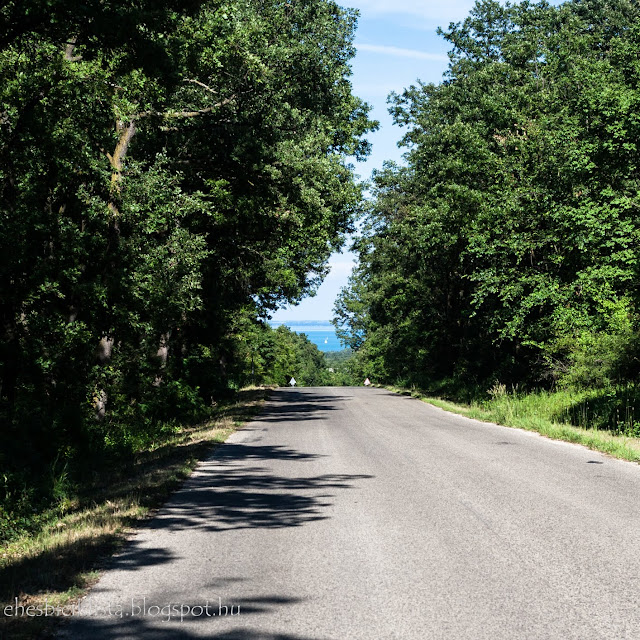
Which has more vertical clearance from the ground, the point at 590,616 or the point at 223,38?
the point at 223,38

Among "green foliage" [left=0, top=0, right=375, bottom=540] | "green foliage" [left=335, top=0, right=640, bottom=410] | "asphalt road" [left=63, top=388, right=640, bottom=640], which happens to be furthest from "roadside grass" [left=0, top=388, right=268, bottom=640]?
"green foliage" [left=335, top=0, right=640, bottom=410]

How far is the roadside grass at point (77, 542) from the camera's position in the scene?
15.9 ft

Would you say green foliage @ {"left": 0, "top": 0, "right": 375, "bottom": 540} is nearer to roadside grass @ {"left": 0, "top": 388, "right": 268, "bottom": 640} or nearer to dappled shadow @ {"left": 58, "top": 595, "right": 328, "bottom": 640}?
roadside grass @ {"left": 0, "top": 388, "right": 268, "bottom": 640}

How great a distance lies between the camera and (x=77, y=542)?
657cm

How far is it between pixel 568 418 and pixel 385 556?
14.0 metres

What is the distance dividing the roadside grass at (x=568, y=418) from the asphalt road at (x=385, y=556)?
2.58m

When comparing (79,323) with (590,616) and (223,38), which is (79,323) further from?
(590,616)

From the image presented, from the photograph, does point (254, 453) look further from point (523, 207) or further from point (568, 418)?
point (523, 207)

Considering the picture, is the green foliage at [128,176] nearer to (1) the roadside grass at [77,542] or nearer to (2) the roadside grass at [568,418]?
(1) the roadside grass at [77,542]

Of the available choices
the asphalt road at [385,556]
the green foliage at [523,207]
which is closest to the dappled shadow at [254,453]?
the asphalt road at [385,556]

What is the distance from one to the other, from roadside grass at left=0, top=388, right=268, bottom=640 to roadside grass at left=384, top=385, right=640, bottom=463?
320 inches

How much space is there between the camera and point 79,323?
15727mm

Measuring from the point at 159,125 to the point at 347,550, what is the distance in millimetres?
15186

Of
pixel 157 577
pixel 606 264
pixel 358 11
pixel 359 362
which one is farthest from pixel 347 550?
pixel 359 362
